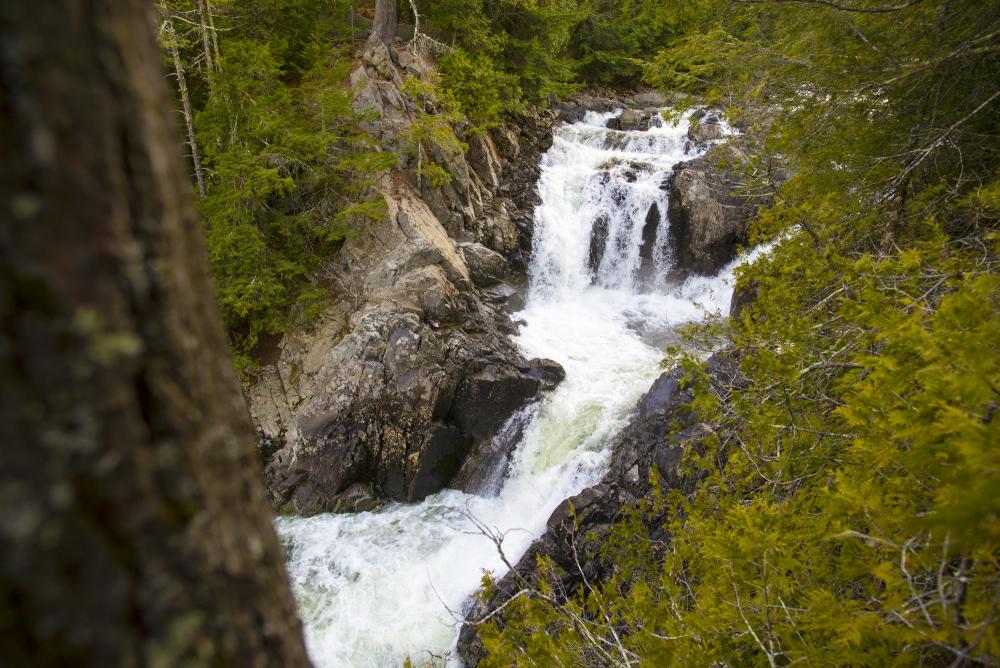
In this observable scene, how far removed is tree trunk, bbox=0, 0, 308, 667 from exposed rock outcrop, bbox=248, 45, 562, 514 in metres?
8.64

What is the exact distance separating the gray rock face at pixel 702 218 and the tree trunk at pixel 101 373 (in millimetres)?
15278

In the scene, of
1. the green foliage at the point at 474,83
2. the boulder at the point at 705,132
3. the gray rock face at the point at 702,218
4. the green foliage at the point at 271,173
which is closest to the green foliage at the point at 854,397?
the green foliage at the point at 271,173

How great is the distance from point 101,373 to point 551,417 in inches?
378

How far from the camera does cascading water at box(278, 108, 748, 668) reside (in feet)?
24.3

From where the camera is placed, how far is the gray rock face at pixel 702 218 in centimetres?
1424

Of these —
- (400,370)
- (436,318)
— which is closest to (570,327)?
(436,318)

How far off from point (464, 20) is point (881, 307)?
47.2 feet

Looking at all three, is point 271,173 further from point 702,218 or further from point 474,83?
Result: point 702,218

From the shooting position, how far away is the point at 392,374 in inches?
365

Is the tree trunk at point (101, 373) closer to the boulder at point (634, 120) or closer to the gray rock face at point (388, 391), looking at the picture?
the gray rock face at point (388, 391)

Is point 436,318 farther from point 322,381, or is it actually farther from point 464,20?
point 464,20

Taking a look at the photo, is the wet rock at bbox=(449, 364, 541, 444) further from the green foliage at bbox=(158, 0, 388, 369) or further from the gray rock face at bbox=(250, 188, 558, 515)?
the green foliage at bbox=(158, 0, 388, 369)

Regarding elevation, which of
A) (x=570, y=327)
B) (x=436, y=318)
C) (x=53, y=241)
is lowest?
(x=570, y=327)

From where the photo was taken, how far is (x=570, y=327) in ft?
44.2
